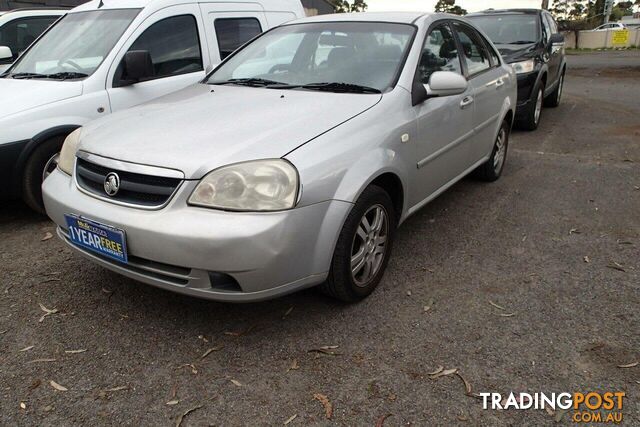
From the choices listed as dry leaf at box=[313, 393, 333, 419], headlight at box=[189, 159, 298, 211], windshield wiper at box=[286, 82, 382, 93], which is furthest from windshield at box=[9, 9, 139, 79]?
dry leaf at box=[313, 393, 333, 419]

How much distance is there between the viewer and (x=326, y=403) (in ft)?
7.43

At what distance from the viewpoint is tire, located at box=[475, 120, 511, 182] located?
5.10 metres

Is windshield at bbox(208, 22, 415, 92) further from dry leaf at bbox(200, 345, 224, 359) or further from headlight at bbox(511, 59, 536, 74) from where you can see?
headlight at bbox(511, 59, 536, 74)

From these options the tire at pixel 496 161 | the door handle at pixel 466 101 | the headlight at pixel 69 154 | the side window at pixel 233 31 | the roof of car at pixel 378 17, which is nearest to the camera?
the headlight at pixel 69 154

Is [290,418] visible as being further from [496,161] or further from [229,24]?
[229,24]

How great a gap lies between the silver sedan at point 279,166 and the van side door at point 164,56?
3.16 ft

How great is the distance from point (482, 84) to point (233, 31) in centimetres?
263

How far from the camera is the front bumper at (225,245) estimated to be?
2318mm

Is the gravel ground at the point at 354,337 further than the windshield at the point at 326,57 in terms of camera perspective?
No

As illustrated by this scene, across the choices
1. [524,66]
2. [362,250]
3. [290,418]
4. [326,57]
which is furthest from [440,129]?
[524,66]

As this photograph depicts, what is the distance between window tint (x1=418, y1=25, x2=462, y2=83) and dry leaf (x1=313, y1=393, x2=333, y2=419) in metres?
2.16

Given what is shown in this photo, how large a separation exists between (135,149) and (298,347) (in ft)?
4.22

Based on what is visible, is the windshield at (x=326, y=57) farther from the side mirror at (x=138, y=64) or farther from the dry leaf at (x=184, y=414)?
the dry leaf at (x=184, y=414)

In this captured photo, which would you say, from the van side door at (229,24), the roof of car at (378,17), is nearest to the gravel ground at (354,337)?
the roof of car at (378,17)
